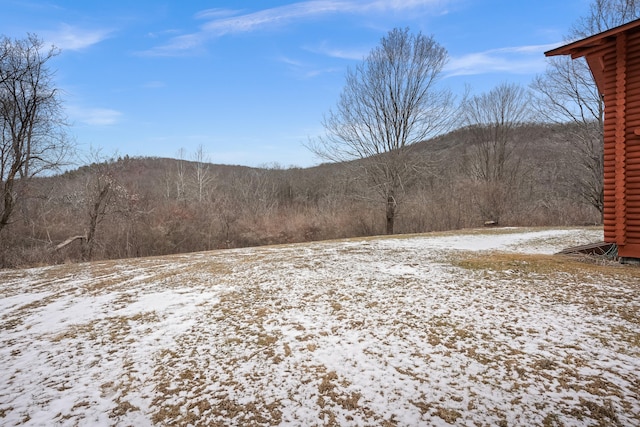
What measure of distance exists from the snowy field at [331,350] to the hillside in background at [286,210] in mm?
9615

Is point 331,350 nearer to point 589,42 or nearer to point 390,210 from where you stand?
point 589,42

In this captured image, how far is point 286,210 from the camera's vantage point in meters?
22.2

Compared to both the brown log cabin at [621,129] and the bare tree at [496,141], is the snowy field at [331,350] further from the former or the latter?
the bare tree at [496,141]

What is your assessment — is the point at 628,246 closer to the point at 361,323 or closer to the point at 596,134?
the point at 361,323

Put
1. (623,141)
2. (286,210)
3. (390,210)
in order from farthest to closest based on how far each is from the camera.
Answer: (286,210)
(390,210)
(623,141)

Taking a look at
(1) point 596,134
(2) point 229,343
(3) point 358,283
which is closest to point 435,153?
(1) point 596,134

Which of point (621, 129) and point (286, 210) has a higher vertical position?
point (621, 129)

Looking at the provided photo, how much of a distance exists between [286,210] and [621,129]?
60.5 ft

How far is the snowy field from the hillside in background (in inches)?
379

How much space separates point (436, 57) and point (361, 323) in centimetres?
1495

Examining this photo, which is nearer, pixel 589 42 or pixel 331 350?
pixel 331 350

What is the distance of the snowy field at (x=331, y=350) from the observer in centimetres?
218

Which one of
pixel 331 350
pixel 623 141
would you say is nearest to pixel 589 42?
pixel 623 141

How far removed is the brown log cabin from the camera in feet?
17.8
